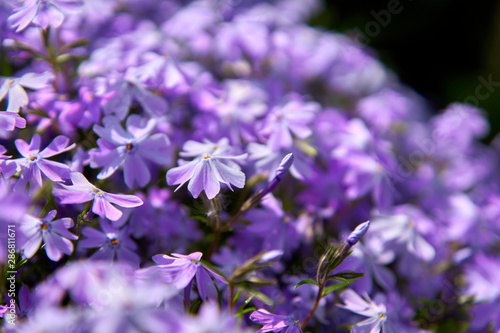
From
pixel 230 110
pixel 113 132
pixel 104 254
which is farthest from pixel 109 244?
pixel 230 110

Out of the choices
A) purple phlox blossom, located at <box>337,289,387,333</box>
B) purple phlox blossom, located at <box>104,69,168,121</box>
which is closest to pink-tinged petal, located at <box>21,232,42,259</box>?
purple phlox blossom, located at <box>104,69,168,121</box>

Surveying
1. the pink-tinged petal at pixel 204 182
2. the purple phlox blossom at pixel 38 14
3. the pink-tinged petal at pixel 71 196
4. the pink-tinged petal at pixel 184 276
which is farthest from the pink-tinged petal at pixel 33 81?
the pink-tinged petal at pixel 184 276

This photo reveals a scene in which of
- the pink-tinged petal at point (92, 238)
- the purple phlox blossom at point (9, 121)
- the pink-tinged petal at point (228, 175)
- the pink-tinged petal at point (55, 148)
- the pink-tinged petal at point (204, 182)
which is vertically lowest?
the pink-tinged petal at point (92, 238)

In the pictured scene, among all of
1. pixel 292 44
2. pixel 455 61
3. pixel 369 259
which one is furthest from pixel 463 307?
pixel 455 61

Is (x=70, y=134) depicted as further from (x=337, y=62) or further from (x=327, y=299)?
(x=337, y=62)

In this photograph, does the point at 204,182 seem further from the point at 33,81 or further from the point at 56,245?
the point at 33,81

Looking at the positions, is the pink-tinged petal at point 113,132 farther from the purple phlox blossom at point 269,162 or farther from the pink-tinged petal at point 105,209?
the purple phlox blossom at point 269,162

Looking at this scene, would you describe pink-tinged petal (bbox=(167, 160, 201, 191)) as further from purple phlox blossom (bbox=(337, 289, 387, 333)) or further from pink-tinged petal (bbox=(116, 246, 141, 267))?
purple phlox blossom (bbox=(337, 289, 387, 333))
